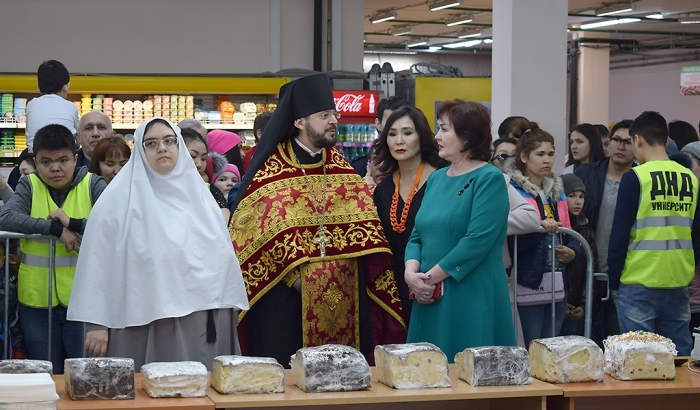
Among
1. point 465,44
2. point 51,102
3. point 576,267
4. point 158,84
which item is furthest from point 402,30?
point 576,267

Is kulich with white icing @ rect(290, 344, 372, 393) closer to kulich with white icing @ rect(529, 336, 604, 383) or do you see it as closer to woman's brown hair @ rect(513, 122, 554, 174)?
kulich with white icing @ rect(529, 336, 604, 383)

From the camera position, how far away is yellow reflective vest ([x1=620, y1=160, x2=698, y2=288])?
459 centimetres

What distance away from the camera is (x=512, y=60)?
24.1 feet

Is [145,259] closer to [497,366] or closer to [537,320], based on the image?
[497,366]

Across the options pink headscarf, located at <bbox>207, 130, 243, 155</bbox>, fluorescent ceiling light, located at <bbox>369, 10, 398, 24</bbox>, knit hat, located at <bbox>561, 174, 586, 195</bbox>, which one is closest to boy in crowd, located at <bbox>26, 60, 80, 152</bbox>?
pink headscarf, located at <bbox>207, 130, 243, 155</bbox>

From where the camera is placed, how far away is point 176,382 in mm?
2646

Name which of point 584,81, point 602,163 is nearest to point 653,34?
point 584,81

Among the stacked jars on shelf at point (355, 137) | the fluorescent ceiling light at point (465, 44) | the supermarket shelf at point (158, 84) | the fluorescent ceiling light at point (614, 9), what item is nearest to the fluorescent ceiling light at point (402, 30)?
the fluorescent ceiling light at point (465, 44)

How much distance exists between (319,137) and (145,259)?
100 cm

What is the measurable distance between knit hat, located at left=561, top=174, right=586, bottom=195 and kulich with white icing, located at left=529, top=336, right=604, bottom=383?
2.17 m

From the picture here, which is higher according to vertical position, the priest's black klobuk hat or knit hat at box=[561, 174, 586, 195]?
the priest's black klobuk hat

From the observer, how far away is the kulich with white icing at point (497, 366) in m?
2.80

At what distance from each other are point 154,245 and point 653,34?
17784mm

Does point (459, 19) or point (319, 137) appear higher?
point (459, 19)
